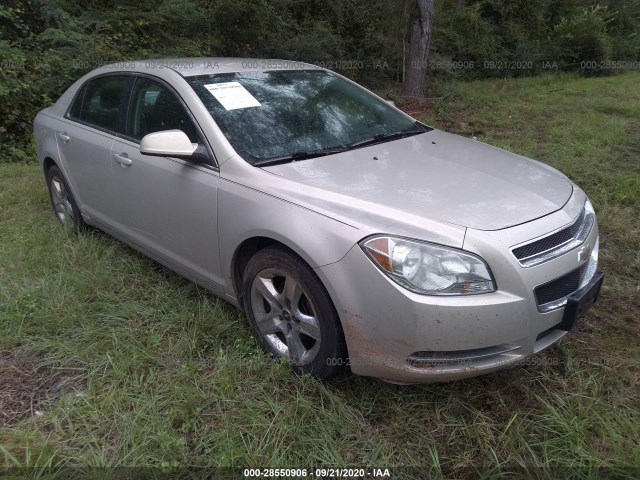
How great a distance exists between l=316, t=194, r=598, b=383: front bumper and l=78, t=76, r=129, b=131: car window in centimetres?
218

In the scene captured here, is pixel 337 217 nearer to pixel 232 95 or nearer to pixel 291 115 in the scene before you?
pixel 291 115

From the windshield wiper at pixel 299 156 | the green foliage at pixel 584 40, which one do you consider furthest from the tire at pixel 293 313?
the green foliage at pixel 584 40

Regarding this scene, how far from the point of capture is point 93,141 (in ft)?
11.6

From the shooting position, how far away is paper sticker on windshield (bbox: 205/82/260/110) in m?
2.88

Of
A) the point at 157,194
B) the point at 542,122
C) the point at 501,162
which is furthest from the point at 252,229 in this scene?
the point at 542,122

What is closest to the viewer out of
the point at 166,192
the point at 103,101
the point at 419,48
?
the point at 166,192

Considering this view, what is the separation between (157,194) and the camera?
9.78 feet

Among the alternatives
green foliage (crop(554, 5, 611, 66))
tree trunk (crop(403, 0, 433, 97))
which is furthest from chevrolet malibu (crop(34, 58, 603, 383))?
green foliage (crop(554, 5, 611, 66))

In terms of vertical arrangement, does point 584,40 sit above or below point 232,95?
below

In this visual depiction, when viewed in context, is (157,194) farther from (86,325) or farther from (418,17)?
(418,17)

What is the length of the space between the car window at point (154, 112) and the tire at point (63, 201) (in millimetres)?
1128

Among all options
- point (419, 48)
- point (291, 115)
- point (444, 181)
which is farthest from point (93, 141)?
point (419, 48)

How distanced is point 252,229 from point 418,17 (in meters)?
7.64

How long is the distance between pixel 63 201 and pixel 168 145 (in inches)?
85.6
